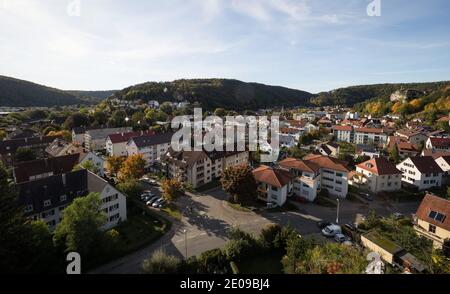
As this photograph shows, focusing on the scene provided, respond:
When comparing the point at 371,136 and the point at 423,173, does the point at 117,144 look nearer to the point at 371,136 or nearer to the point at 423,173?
the point at 423,173

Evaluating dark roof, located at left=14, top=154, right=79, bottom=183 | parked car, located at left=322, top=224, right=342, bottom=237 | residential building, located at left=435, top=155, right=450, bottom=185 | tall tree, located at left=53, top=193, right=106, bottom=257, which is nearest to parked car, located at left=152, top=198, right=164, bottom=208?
tall tree, located at left=53, top=193, right=106, bottom=257

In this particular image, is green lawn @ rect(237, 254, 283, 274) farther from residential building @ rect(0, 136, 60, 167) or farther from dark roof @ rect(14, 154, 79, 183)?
residential building @ rect(0, 136, 60, 167)

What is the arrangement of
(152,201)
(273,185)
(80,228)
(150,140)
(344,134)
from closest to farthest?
(80,228) → (273,185) → (152,201) → (150,140) → (344,134)

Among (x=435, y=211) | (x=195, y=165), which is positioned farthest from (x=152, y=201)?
(x=435, y=211)

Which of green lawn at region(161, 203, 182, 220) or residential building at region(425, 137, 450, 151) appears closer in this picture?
green lawn at region(161, 203, 182, 220)
